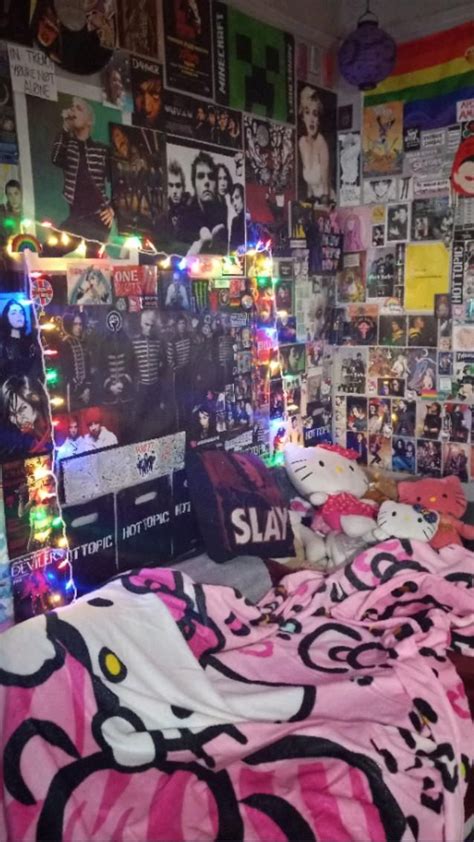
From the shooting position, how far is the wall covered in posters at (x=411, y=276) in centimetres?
A: 260

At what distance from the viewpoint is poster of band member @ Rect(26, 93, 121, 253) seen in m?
1.77

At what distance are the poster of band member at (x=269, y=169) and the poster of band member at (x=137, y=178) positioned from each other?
46 cm

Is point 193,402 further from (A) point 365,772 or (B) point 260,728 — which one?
(A) point 365,772

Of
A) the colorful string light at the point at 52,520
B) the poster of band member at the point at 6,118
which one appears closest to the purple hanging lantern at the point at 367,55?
the poster of band member at the point at 6,118

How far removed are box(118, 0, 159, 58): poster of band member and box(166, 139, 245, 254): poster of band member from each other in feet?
0.90

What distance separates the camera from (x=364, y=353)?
2.94 m

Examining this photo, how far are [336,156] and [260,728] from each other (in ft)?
7.50

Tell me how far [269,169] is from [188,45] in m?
0.54

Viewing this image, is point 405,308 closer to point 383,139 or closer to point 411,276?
point 411,276

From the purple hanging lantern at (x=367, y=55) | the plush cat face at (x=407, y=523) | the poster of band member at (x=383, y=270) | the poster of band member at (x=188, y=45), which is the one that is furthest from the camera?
the poster of band member at (x=383, y=270)

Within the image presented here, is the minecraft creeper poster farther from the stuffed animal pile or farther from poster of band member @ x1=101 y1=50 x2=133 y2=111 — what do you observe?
the stuffed animal pile

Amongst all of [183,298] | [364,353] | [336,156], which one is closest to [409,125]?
[336,156]

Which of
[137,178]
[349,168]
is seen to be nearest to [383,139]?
[349,168]

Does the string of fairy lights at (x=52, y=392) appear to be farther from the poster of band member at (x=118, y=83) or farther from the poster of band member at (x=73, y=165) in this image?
the poster of band member at (x=118, y=83)
